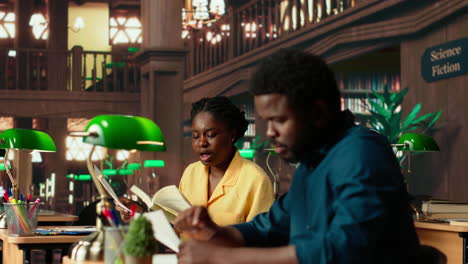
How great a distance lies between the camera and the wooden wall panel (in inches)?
315

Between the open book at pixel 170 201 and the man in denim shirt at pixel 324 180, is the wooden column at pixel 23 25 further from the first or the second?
the man in denim shirt at pixel 324 180

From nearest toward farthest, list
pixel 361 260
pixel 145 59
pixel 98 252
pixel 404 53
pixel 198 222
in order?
1. pixel 361 260
2. pixel 198 222
3. pixel 98 252
4. pixel 404 53
5. pixel 145 59

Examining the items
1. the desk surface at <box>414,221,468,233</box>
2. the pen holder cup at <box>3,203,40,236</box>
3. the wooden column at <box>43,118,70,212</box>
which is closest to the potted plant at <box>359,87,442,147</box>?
the desk surface at <box>414,221,468,233</box>

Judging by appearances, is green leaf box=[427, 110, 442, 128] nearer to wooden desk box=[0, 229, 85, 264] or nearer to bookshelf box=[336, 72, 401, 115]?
bookshelf box=[336, 72, 401, 115]

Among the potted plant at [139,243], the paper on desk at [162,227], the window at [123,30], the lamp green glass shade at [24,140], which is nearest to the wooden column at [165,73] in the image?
the lamp green glass shade at [24,140]

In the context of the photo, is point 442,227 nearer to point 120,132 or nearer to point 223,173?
point 223,173

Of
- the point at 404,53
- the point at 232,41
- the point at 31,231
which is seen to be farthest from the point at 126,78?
the point at 31,231

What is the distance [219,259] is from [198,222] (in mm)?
395

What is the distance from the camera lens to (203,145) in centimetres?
341

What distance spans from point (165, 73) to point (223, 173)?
6.50m

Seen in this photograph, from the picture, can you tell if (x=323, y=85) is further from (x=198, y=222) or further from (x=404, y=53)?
(x=404, y=53)

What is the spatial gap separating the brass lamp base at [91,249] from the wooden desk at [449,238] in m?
2.55

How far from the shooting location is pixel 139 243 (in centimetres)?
197

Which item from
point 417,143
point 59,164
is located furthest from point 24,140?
point 59,164
